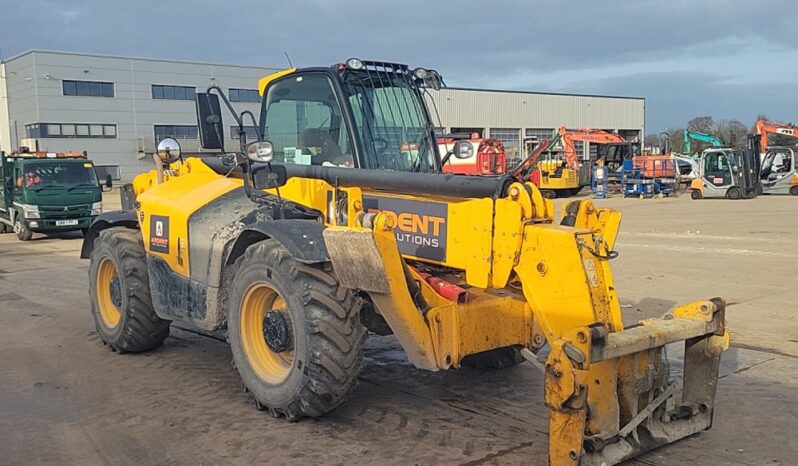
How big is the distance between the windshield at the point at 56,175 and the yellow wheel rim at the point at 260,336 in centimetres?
1547

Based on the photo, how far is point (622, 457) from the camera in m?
3.84

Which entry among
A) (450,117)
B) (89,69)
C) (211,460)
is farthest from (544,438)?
(89,69)

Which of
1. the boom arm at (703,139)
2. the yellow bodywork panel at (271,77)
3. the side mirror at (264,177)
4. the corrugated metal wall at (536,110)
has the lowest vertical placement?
the side mirror at (264,177)

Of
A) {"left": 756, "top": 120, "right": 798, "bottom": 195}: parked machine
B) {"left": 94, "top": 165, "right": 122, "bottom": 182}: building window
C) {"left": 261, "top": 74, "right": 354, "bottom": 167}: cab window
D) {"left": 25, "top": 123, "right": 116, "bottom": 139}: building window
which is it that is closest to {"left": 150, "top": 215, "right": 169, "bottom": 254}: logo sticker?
{"left": 261, "top": 74, "right": 354, "bottom": 167}: cab window

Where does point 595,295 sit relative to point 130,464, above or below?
above

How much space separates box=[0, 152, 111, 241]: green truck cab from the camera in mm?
18391

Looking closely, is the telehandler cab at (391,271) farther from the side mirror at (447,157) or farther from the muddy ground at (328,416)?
the muddy ground at (328,416)

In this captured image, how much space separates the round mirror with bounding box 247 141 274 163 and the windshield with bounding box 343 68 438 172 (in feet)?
2.19

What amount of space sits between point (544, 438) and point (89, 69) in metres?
54.5

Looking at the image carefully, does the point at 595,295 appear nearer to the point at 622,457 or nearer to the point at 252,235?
the point at 622,457

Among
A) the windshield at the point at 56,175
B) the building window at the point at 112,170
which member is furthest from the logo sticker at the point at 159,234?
the building window at the point at 112,170

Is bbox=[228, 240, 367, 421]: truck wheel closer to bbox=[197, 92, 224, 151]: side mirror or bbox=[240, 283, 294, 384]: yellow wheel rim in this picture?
bbox=[240, 283, 294, 384]: yellow wheel rim

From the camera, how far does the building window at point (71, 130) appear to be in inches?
1988

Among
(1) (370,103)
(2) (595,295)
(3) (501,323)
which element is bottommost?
(3) (501,323)
